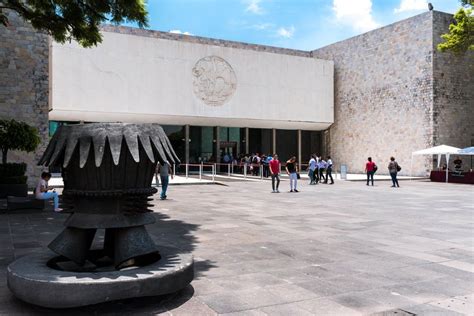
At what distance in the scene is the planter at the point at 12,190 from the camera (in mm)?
13656

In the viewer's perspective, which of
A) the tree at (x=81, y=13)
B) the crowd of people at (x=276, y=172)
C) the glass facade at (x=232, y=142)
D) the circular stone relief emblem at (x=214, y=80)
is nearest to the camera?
the tree at (x=81, y=13)

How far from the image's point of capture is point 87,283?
143 inches

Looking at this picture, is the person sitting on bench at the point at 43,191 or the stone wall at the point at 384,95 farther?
the stone wall at the point at 384,95

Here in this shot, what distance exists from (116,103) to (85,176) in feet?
74.1

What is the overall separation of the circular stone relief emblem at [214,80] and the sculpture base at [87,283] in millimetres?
24935

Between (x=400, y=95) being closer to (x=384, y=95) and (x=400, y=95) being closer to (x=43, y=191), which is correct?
(x=384, y=95)

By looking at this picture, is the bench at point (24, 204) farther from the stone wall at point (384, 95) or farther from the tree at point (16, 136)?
the stone wall at point (384, 95)

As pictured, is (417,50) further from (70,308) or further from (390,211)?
(70,308)

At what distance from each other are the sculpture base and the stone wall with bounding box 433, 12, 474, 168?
1050 inches

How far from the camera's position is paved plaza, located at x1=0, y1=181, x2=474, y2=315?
404 cm

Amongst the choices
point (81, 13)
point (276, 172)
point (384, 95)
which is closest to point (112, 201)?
point (81, 13)

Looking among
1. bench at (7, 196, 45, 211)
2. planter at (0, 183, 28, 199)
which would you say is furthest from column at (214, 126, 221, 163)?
bench at (7, 196, 45, 211)

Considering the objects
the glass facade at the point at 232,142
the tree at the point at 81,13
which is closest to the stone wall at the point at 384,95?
the glass facade at the point at 232,142

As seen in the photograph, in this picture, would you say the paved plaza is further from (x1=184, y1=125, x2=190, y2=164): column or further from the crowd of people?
(x1=184, y1=125, x2=190, y2=164): column
